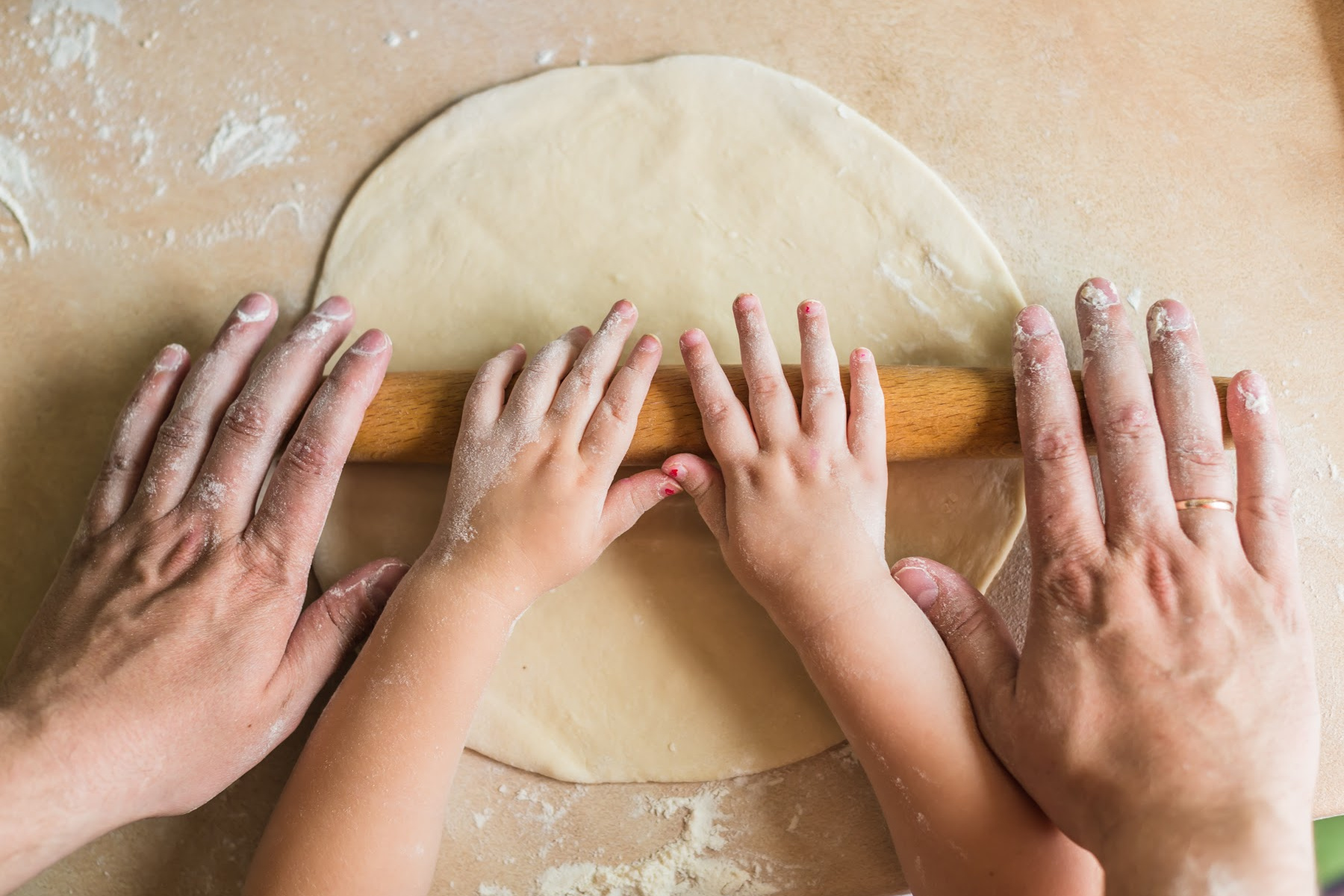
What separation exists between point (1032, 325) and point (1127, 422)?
0.17m

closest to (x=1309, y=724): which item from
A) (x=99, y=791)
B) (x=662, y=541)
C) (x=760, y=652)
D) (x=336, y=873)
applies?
(x=760, y=652)

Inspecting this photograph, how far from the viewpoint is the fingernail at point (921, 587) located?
1.11 m

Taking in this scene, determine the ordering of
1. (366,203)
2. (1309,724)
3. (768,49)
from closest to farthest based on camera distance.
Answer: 1. (1309,724)
2. (366,203)
3. (768,49)

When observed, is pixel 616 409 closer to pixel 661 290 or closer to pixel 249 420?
pixel 661 290

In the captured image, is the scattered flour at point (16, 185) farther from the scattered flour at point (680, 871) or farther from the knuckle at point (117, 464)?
the scattered flour at point (680, 871)

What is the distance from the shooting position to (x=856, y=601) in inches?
40.9

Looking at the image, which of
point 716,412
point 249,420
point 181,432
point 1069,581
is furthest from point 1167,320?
point 181,432

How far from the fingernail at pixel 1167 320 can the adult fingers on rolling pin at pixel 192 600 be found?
1.05 m

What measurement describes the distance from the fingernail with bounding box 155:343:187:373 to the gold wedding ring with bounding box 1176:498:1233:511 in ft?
4.52

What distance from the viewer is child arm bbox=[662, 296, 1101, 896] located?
98cm

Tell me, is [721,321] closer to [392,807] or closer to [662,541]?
[662,541]

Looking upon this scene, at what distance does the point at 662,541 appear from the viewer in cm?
121

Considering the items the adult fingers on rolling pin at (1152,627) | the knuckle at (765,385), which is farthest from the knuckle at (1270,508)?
the knuckle at (765,385)

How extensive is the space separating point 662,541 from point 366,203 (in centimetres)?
70
